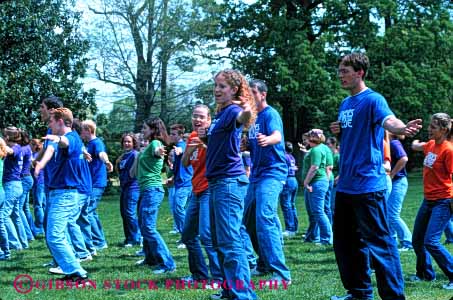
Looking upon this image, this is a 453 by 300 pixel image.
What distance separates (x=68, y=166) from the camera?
7.06m

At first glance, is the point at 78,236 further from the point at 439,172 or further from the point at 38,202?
the point at 439,172

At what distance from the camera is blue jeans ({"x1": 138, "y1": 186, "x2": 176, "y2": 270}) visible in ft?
24.5

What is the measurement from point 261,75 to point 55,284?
86.6ft

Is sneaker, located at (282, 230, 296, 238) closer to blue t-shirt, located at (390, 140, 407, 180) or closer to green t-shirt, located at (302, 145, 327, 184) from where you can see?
green t-shirt, located at (302, 145, 327, 184)

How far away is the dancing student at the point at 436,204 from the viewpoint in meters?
6.43

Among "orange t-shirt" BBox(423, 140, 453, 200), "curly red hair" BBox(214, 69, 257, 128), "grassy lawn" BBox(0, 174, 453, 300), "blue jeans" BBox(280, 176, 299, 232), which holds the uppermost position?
"curly red hair" BBox(214, 69, 257, 128)

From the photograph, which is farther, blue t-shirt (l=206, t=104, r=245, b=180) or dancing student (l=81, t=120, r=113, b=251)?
dancing student (l=81, t=120, r=113, b=251)

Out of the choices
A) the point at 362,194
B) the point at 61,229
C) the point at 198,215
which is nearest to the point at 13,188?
the point at 61,229

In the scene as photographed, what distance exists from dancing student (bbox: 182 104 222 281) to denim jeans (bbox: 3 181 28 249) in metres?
4.26

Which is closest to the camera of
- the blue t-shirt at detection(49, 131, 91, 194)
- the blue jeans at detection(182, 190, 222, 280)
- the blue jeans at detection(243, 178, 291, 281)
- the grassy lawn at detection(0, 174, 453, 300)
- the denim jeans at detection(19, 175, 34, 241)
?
the grassy lawn at detection(0, 174, 453, 300)

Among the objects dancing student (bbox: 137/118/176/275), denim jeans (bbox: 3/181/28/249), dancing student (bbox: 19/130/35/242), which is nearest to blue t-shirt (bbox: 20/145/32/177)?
dancing student (bbox: 19/130/35/242)

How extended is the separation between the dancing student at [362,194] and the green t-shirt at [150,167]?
9.89 ft

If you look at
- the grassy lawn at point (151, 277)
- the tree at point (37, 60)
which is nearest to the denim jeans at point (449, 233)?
the grassy lawn at point (151, 277)

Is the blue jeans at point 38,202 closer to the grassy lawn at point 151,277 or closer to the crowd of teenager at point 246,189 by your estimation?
the grassy lawn at point 151,277
